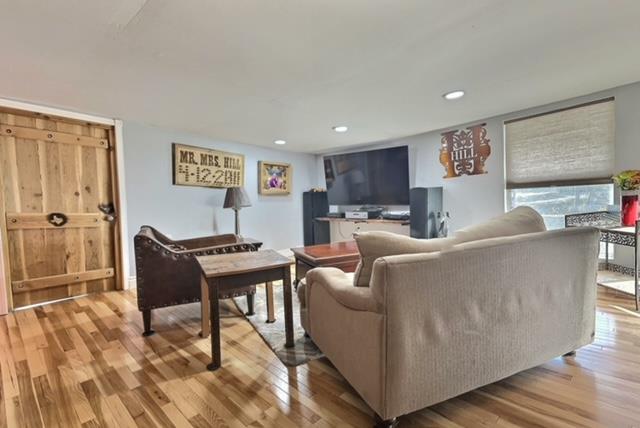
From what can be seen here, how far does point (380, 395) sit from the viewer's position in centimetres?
118

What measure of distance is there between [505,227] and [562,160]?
2.44 meters

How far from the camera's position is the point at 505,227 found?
148cm

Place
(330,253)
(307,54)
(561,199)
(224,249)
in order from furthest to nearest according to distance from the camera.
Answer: (561,199) < (330,253) < (224,249) < (307,54)

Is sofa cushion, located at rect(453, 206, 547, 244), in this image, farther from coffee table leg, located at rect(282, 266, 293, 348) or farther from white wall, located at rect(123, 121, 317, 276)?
white wall, located at rect(123, 121, 317, 276)

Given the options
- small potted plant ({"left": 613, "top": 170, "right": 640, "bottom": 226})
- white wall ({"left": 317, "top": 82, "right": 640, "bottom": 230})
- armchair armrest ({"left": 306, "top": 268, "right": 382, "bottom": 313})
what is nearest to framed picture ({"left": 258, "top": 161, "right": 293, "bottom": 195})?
white wall ({"left": 317, "top": 82, "right": 640, "bottom": 230})

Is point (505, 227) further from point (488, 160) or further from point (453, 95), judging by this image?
point (488, 160)

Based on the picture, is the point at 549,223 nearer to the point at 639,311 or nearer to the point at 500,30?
the point at 639,311

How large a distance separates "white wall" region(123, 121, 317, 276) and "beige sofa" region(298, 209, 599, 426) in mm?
2798

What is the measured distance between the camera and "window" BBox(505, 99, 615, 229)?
2.90 m

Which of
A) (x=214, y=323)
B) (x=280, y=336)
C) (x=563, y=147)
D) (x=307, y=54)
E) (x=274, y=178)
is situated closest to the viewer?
(x=214, y=323)

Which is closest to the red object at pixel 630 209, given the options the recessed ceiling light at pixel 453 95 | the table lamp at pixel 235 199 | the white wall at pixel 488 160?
the white wall at pixel 488 160

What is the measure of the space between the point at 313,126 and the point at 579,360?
3170 mm

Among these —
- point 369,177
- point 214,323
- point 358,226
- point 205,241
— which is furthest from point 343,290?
point 369,177

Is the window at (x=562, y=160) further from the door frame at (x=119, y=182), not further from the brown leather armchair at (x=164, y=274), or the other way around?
the door frame at (x=119, y=182)
